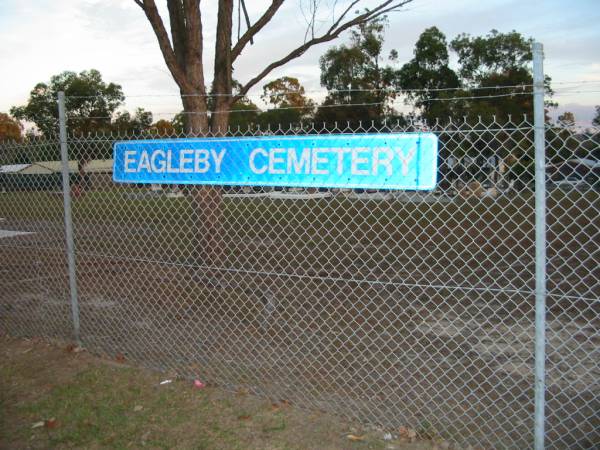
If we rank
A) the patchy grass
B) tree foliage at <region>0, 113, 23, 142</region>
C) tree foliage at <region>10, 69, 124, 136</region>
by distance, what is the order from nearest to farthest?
the patchy grass
tree foliage at <region>10, 69, 124, 136</region>
tree foliage at <region>0, 113, 23, 142</region>

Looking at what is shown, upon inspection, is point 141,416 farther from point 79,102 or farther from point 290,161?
point 79,102

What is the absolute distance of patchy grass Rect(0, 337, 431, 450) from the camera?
344cm

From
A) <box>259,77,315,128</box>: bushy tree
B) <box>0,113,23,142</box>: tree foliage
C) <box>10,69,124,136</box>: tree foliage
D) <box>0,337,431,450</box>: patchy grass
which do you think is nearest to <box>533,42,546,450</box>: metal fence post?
<box>0,337,431,450</box>: patchy grass

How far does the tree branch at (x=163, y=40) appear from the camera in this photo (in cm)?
718

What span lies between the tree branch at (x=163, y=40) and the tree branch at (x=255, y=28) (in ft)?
2.80

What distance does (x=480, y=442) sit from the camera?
341 centimetres

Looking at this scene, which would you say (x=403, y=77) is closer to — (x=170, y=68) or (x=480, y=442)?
(x=170, y=68)

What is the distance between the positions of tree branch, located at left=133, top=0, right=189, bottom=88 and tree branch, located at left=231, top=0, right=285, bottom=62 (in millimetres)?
854

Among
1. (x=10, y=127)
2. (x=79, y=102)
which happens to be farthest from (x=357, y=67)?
(x=10, y=127)

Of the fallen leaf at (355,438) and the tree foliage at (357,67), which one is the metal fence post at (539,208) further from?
the tree foliage at (357,67)

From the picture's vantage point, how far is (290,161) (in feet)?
11.8

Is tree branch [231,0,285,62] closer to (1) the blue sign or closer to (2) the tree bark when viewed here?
(2) the tree bark

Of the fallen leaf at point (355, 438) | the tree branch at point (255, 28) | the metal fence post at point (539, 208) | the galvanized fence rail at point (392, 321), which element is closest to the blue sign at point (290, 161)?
the galvanized fence rail at point (392, 321)

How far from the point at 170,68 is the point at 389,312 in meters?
4.31
